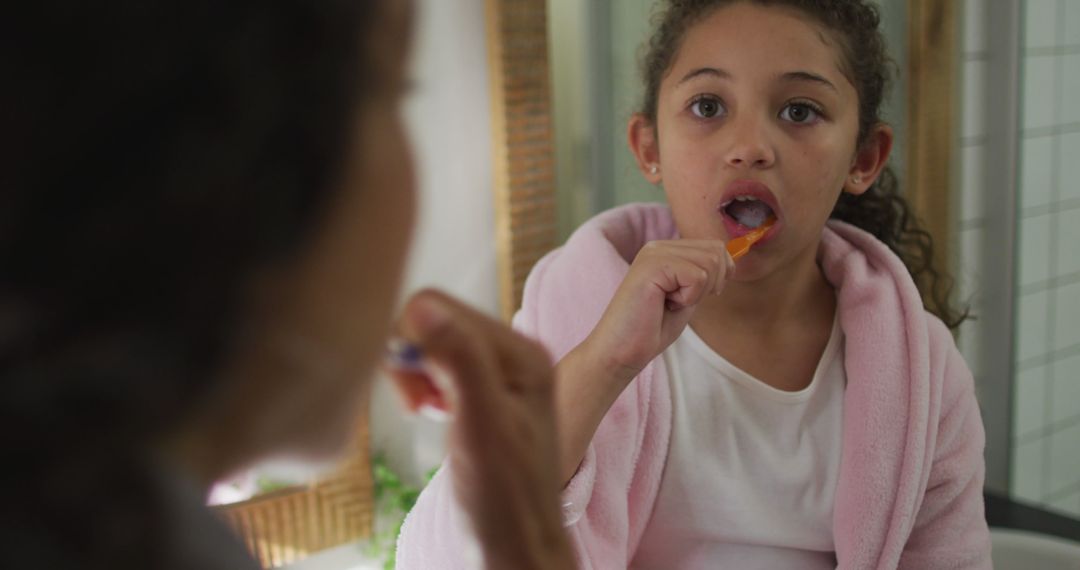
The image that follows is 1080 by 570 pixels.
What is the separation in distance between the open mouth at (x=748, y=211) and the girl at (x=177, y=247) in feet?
1.99

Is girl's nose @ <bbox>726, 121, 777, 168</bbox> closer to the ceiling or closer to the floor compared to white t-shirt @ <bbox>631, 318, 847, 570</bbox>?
closer to the ceiling

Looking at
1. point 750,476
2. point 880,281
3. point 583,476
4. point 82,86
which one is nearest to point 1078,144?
point 880,281

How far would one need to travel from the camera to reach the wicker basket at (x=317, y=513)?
51.9 inches

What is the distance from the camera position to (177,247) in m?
0.20

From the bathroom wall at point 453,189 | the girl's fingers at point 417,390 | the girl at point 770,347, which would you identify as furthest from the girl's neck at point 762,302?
the girl's fingers at point 417,390

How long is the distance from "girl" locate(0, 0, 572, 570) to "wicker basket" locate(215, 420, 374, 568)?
109cm

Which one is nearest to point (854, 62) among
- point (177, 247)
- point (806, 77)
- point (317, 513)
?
point (806, 77)

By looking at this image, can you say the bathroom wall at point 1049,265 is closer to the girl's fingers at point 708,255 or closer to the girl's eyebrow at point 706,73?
the girl's eyebrow at point 706,73

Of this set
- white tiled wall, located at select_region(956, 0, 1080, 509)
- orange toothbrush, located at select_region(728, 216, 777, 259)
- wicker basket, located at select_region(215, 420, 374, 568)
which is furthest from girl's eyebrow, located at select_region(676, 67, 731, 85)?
white tiled wall, located at select_region(956, 0, 1080, 509)

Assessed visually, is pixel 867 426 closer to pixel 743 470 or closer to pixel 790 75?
pixel 743 470

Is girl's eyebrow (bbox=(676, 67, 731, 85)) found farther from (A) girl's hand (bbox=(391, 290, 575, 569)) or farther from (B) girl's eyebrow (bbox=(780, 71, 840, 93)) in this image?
(A) girl's hand (bbox=(391, 290, 575, 569))

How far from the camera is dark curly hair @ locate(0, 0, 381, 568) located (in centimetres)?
19

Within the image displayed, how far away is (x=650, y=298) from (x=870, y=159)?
33 centimetres

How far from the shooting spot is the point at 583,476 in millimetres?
745
